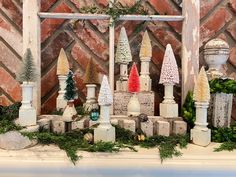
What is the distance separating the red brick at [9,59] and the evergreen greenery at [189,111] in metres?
0.50

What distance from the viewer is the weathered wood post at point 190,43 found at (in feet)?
2.90

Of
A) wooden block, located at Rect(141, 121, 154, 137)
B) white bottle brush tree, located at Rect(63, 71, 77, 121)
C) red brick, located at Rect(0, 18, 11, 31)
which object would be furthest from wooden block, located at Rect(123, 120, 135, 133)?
red brick, located at Rect(0, 18, 11, 31)

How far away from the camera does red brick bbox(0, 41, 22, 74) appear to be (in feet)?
3.22

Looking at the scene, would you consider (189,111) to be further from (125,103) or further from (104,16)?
(104,16)

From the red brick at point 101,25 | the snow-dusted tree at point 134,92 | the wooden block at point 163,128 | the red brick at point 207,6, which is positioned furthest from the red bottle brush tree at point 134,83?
the red brick at point 207,6

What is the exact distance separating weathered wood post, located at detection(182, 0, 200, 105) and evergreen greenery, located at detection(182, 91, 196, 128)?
3 centimetres

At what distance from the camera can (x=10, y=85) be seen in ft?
3.22

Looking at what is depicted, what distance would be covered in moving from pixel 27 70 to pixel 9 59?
22 centimetres

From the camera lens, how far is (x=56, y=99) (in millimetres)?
956

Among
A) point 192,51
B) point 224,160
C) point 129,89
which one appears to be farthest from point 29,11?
point 224,160

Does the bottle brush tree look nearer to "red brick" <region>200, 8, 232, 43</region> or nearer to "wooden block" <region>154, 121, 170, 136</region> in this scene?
"wooden block" <region>154, 121, 170, 136</region>

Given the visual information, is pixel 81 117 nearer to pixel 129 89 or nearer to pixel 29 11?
pixel 129 89

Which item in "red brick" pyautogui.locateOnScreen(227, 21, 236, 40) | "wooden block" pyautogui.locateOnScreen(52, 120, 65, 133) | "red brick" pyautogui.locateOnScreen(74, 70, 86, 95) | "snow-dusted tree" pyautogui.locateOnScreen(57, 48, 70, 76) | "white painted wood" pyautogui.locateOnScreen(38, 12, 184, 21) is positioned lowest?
"wooden block" pyautogui.locateOnScreen(52, 120, 65, 133)

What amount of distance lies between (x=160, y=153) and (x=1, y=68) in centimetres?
55
